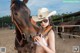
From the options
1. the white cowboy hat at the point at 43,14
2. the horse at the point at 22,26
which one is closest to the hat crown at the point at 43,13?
the white cowboy hat at the point at 43,14

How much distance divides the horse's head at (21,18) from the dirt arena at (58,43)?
14 cm

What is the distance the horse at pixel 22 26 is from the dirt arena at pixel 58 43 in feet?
0.27

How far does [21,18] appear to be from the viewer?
2949mm

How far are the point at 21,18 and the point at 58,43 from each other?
20.4 inches

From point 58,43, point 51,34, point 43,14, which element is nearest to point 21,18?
point 43,14

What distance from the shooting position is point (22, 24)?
2945 mm

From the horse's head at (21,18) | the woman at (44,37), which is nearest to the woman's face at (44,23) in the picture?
the woman at (44,37)

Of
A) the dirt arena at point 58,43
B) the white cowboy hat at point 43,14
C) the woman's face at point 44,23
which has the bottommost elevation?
the dirt arena at point 58,43

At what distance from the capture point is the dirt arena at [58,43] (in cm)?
306

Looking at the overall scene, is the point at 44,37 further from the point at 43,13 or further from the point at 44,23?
the point at 43,13

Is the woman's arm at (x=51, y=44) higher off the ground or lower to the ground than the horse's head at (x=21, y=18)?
lower

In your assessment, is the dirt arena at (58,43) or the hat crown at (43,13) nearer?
the hat crown at (43,13)

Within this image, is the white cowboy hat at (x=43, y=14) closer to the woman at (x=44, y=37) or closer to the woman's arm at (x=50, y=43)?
the woman at (x=44, y=37)

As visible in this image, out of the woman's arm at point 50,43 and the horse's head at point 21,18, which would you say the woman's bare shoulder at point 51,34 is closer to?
the woman's arm at point 50,43
